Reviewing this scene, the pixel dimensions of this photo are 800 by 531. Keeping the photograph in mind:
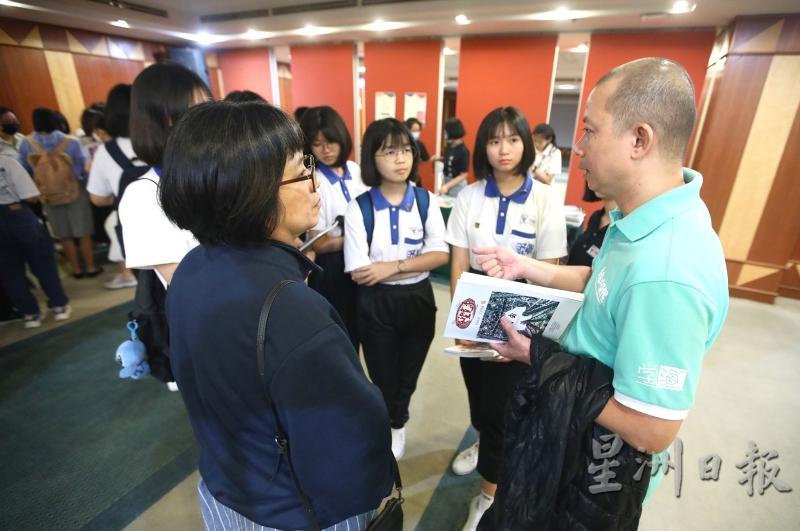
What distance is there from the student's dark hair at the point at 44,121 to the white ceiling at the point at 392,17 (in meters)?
2.39

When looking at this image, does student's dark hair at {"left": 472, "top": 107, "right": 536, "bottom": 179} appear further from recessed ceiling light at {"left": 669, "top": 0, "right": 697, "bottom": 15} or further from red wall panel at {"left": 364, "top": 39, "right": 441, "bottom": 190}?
red wall panel at {"left": 364, "top": 39, "right": 441, "bottom": 190}

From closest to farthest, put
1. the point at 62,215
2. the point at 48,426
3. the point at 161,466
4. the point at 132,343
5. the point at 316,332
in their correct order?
1. the point at 316,332
2. the point at 132,343
3. the point at 161,466
4. the point at 48,426
5. the point at 62,215

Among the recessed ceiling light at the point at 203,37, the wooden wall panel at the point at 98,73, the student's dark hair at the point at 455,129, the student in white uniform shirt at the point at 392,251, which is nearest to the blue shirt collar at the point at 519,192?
the student in white uniform shirt at the point at 392,251

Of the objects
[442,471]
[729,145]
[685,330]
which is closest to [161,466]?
[442,471]

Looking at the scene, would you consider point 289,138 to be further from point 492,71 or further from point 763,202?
point 492,71

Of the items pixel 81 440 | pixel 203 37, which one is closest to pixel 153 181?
pixel 81 440

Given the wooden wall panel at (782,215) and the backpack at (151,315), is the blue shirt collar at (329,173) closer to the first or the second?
the backpack at (151,315)

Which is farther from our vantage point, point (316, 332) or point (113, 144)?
point (113, 144)

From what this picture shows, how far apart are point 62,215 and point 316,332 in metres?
4.71

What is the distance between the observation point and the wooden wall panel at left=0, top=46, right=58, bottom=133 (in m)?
5.86

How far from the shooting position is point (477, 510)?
64.9 inches

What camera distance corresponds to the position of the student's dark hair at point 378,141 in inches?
65.2

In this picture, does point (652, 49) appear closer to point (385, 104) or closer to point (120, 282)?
point (385, 104)

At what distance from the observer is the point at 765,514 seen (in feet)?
5.94
